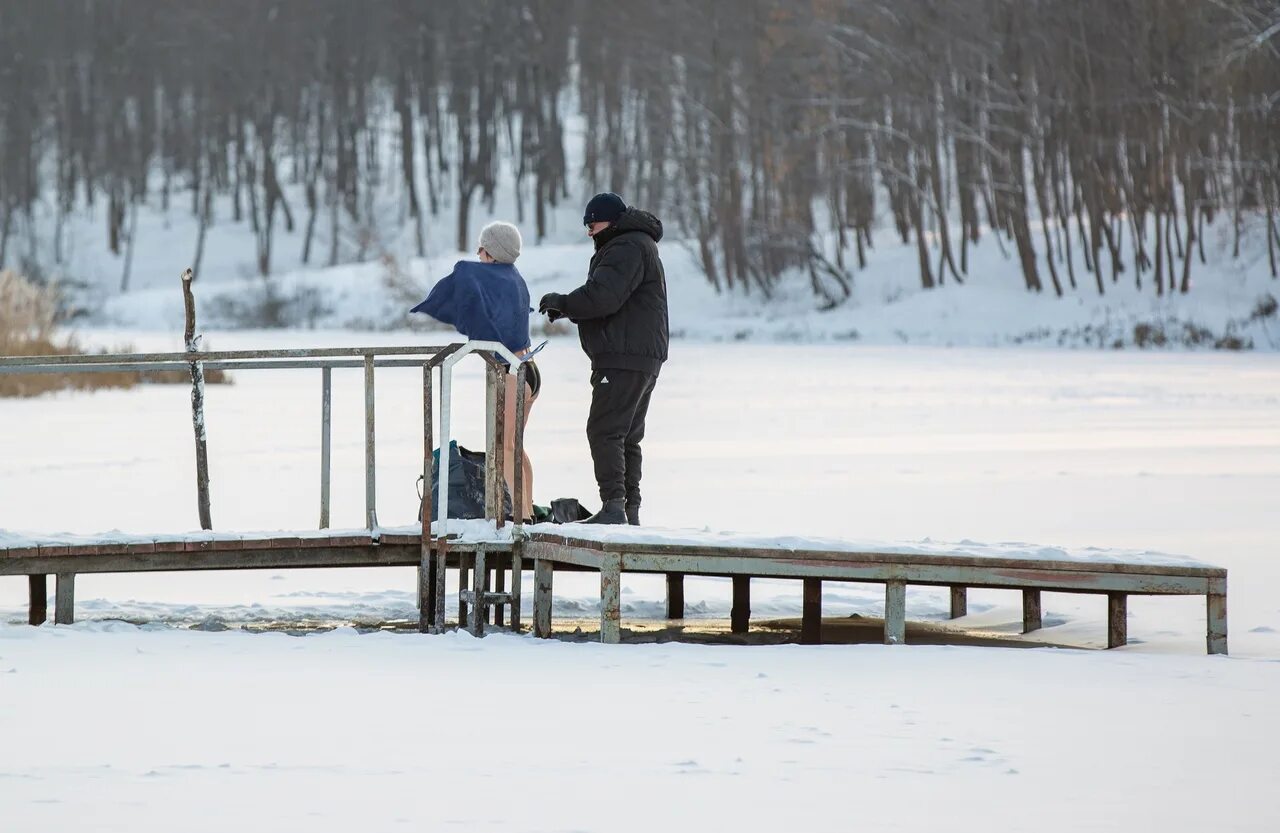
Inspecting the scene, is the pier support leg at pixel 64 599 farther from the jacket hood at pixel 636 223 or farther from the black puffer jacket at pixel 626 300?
the jacket hood at pixel 636 223

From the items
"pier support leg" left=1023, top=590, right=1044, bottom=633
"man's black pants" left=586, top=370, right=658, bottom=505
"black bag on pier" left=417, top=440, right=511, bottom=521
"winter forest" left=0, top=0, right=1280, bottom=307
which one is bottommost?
"pier support leg" left=1023, top=590, right=1044, bottom=633

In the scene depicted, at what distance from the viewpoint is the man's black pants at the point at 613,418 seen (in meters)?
8.42

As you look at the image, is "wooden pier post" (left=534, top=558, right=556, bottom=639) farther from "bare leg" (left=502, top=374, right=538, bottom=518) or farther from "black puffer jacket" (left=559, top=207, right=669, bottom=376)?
"black puffer jacket" (left=559, top=207, right=669, bottom=376)

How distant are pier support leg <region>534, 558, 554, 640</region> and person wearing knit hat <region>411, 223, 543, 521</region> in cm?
32

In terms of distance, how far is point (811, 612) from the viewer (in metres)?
8.15

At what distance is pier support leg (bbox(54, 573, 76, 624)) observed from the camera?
8109mm

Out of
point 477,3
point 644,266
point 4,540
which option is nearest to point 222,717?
point 4,540

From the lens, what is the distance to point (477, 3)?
6388 centimetres

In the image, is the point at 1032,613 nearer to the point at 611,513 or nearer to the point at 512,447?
the point at 611,513

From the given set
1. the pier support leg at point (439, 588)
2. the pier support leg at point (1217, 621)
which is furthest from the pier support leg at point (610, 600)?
the pier support leg at point (1217, 621)

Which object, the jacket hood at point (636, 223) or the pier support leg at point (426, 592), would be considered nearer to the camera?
the pier support leg at point (426, 592)

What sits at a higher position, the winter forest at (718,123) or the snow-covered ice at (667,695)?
the winter forest at (718,123)

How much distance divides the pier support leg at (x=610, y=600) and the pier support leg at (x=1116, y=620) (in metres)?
1.96

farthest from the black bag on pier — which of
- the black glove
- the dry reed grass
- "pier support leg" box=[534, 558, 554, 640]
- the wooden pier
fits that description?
the dry reed grass
